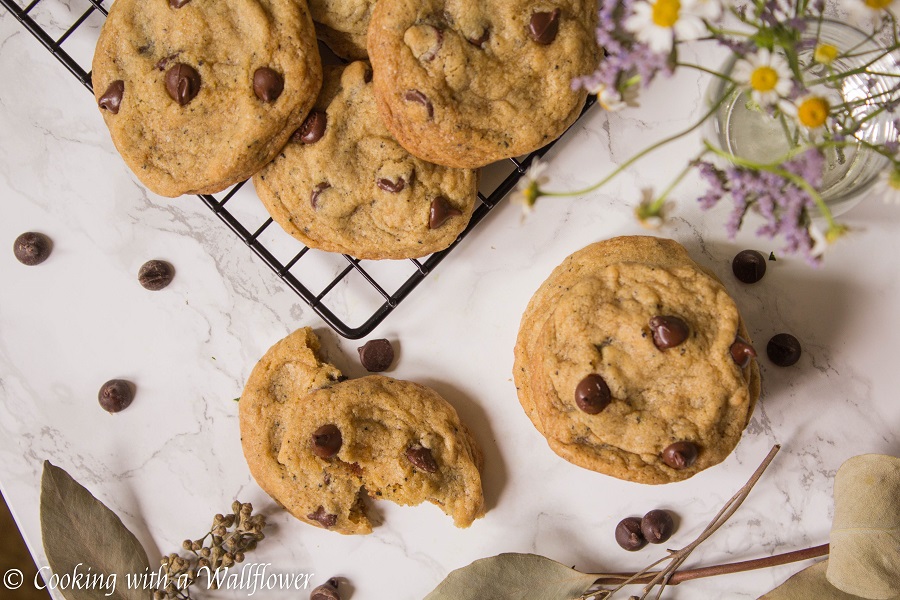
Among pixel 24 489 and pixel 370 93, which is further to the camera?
pixel 24 489

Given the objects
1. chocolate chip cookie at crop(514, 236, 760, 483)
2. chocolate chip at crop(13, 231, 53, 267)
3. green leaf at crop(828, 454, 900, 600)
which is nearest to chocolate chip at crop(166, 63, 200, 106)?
chocolate chip at crop(13, 231, 53, 267)

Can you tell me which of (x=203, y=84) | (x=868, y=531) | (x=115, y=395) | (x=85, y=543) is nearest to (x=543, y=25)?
(x=203, y=84)

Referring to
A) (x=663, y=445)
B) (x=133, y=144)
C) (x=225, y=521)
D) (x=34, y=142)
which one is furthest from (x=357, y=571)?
(x=34, y=142)

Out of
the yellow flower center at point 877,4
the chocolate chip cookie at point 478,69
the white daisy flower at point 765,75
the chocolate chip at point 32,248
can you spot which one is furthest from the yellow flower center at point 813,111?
the chocolate chip at point 32,248

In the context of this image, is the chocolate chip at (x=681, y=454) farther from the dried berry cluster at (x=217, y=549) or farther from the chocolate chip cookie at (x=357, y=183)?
the dried berry cluster at (x=217, y=549)

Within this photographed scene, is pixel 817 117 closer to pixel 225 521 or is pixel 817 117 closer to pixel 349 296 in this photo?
pixel 349 296

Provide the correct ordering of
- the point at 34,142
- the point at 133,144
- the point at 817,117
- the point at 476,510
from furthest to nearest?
the point at 34,142
the point at 476,510
the point at 133,144
the point at 817,117
